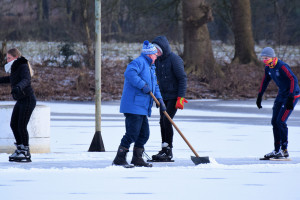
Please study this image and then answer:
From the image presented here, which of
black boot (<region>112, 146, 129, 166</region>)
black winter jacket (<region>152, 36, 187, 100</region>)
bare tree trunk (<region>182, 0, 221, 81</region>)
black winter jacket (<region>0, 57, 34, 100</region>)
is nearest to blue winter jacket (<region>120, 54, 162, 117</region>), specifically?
black boot (<region>112, 146, 129, 166</region>)

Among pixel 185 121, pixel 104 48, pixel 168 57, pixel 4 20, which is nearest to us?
pixel 168 57

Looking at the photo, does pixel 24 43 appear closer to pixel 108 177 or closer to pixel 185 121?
pixel 185 121

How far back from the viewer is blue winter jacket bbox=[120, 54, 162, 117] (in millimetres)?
9500

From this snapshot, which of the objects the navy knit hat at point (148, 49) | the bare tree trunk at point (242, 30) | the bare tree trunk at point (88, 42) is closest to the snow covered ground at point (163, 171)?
the navy knit hat at point (148, 49)

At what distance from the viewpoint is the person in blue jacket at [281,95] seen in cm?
1062

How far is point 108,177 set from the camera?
8.80 meters

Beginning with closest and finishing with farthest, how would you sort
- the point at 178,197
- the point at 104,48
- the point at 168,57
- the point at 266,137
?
the point at 178,197 → the point at 168,57 → the point at 266,137 → the point at 104,48

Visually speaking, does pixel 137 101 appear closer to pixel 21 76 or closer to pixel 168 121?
pixel 168 121

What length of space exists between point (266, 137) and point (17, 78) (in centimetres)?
564

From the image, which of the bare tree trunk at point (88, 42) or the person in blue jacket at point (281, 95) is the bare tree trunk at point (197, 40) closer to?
the bare tree trunk at point (88, 42)

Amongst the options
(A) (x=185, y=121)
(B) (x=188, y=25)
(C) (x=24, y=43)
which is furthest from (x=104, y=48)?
(A) (x=185, y=121)

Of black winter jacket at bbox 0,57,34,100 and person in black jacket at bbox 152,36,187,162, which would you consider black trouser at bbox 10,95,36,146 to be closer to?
black winter jacket at bbox 0,57,34,100

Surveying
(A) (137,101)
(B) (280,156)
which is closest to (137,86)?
(A) (137,101)

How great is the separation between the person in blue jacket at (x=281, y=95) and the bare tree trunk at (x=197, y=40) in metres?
19.8
